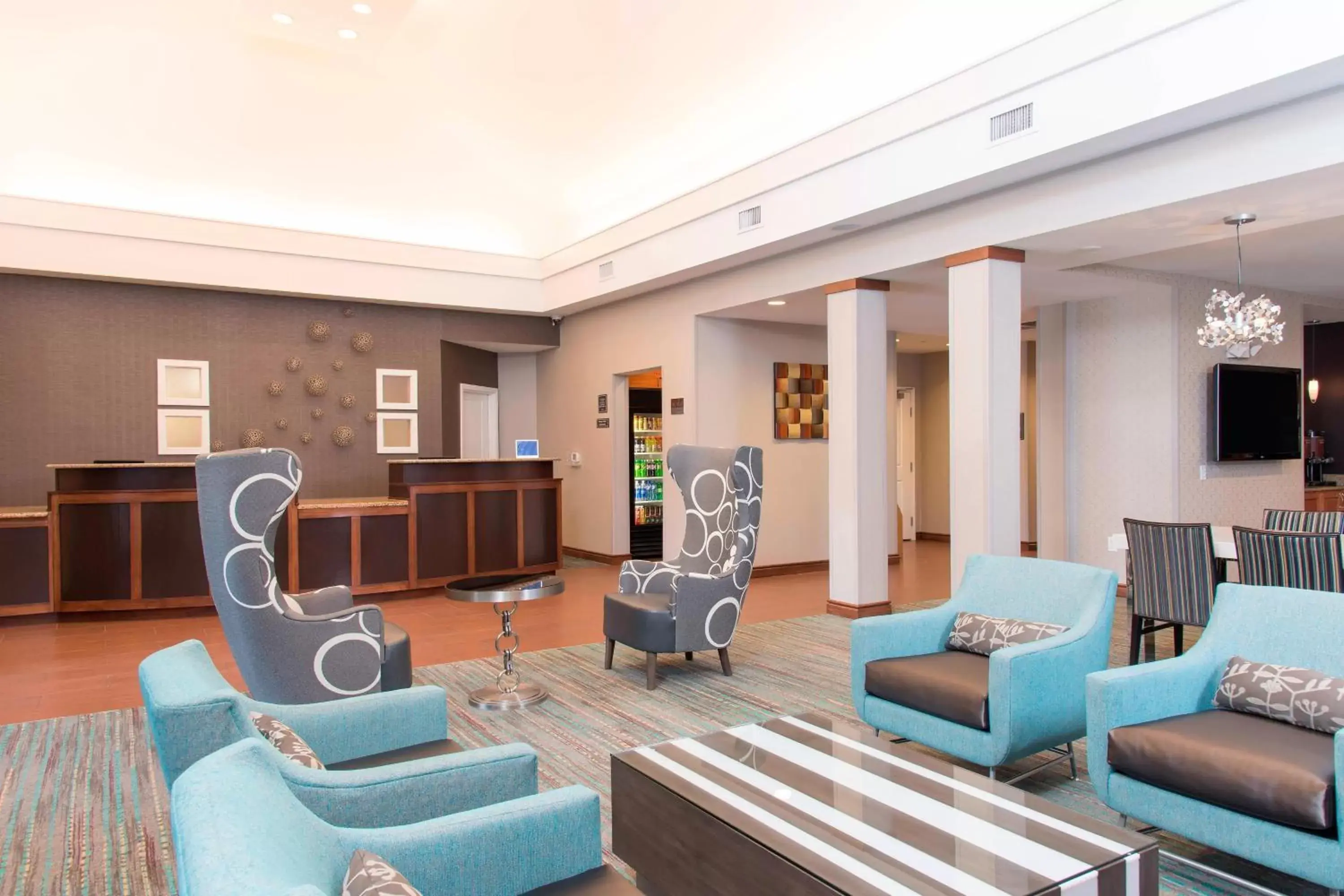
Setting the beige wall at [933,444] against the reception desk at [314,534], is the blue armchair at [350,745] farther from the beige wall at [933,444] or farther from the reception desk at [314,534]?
the beige wall at [933,444]

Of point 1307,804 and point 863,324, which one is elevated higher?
point 863,324

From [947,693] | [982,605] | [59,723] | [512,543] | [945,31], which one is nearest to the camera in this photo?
[947,693]

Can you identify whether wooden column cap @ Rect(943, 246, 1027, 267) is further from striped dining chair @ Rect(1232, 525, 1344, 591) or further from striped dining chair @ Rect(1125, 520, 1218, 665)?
striped dining chair @ Rect(1232, 525, 1344, 591)

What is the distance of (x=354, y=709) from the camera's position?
2570mm

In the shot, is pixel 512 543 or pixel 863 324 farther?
pixel 512 543

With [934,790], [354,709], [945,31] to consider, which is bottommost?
[934,790]

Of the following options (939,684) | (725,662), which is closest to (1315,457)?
(725,662)

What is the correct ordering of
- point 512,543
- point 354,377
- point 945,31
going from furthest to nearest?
point 354,377 → point 512,543 → point 945,31

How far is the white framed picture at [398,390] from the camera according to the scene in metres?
9.44

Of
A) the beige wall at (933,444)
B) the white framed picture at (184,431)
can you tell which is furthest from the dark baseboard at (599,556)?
the beige wall at (933,444)

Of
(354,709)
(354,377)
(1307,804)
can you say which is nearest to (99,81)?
(354,377)

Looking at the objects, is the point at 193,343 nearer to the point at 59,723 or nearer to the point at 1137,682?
the point at 59,723

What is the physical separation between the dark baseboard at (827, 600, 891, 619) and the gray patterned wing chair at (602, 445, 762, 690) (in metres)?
1.71

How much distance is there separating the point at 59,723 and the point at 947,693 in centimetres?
426
